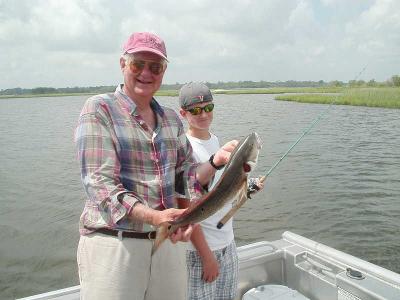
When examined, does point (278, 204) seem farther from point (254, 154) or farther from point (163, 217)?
point (163, 217)

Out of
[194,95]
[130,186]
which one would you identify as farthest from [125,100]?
[194,95]

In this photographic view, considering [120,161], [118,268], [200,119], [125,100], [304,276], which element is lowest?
[304,276]

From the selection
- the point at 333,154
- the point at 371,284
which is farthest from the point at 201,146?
the point at 333,154

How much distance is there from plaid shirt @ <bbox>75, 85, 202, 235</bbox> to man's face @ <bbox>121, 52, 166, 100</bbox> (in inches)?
3.5

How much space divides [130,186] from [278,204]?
12.4 meters

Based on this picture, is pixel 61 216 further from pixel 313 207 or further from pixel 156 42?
pixel 156 42

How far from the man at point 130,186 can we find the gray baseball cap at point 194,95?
0.88 meters

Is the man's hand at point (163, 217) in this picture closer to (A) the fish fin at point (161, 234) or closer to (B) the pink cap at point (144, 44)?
(A) the fish fin at point (161, 234)

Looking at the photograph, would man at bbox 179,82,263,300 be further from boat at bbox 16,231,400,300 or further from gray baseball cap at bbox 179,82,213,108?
boat at bbox 16,231,400,300

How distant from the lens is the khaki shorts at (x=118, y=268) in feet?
8.86

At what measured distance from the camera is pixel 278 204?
1459 centimetres

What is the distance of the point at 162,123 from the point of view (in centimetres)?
309

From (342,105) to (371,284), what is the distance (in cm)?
4582

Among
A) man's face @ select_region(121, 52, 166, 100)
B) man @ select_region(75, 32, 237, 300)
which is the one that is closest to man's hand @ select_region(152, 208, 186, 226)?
man @ select_region(75, 32, 237, 300)
